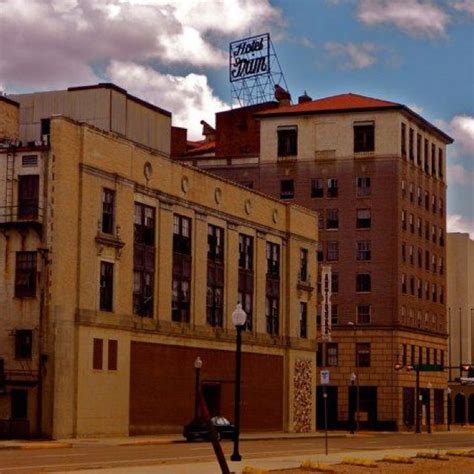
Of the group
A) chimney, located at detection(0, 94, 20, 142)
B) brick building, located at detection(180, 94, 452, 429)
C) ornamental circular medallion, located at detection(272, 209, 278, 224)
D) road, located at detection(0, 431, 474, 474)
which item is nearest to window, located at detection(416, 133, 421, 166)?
brick building, located at detection(180, 94, 452, 429)

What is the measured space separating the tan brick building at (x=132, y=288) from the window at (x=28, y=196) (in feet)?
0.23

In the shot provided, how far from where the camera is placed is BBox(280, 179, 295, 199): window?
120062 mm

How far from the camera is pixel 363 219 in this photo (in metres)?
119

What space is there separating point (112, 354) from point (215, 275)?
14253mm

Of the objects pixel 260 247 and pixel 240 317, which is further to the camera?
pixel 260 247

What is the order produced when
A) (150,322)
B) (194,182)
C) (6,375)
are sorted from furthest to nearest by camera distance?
(194,182) → (150,322) → (6,375)

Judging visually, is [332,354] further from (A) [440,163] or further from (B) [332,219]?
(A) [440,163]

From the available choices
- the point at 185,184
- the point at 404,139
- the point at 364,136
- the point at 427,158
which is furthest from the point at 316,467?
the point at 427,158

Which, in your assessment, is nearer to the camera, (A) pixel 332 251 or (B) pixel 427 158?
(A) pixel 332 251

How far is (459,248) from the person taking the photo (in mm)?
161500

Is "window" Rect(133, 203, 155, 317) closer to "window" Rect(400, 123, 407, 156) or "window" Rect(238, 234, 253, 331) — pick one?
"window" Rect(238, 234, 253, 331)

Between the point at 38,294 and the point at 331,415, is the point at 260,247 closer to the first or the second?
the point at 38,294

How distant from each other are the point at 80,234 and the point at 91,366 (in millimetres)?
6697

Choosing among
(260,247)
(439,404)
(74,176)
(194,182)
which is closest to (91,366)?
(74,176)
